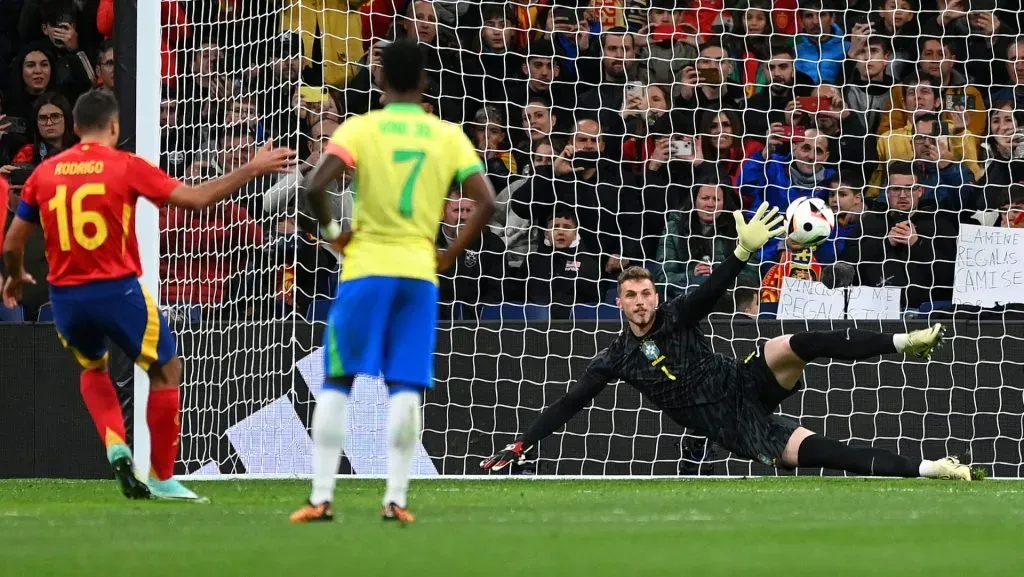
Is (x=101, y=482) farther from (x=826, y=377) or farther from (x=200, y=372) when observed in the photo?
(x=826, y=377)

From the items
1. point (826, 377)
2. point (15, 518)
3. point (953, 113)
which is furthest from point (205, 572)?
point (953, 113)

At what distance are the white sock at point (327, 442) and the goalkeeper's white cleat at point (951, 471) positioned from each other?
428cm

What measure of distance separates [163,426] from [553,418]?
2.82 m

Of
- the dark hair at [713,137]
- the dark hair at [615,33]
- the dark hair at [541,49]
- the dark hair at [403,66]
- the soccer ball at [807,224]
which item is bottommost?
the soccer ball at [807,224]

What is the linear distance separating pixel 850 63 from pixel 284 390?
15.6ft

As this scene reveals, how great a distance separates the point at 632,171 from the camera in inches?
437

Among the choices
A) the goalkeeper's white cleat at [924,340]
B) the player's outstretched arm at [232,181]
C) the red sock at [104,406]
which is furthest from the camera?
the goalkeeper's white cleat at [924,340]

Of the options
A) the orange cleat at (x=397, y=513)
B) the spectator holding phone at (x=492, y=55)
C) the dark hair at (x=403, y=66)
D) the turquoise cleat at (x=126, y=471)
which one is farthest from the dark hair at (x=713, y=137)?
the orange cleat at (x=397, y=513)

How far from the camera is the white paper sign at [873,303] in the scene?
1003cm

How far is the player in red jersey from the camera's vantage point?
6289 mm

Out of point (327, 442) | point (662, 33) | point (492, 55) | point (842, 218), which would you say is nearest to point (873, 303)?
point (842, 218)

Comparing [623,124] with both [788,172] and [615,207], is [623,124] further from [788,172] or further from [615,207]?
[788,172]

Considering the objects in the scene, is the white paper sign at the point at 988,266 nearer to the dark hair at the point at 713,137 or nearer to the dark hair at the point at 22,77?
the dark hair at the point at 713,137

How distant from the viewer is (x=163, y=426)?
6465 millimetres
